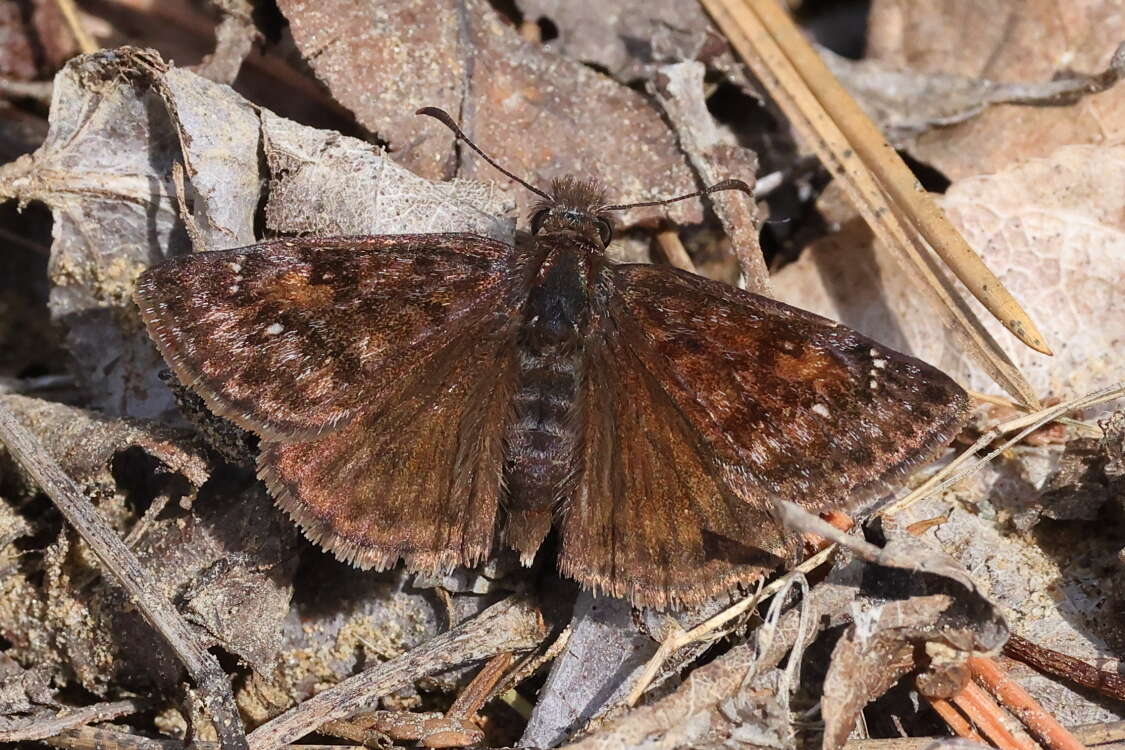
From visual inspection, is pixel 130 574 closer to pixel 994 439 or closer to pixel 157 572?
pixel 157 572

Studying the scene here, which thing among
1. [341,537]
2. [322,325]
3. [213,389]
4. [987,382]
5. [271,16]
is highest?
[271,16]

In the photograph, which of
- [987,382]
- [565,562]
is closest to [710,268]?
[987,382]

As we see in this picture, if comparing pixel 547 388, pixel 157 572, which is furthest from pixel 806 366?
pixel 157 572

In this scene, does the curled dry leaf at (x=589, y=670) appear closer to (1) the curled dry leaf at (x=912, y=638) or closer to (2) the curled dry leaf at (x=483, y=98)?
(1) the curled dry leaf at (x=912, y=638)

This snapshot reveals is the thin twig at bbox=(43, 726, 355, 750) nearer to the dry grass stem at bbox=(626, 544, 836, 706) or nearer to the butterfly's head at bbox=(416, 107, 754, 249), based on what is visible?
the dry grass stem at bbox=(626, 544, 836, 706)

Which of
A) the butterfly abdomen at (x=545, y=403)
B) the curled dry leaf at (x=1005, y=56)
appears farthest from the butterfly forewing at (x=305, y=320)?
the curled dry leaf at (x=1005, y=56)

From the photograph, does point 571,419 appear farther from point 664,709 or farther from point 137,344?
point 137,344
